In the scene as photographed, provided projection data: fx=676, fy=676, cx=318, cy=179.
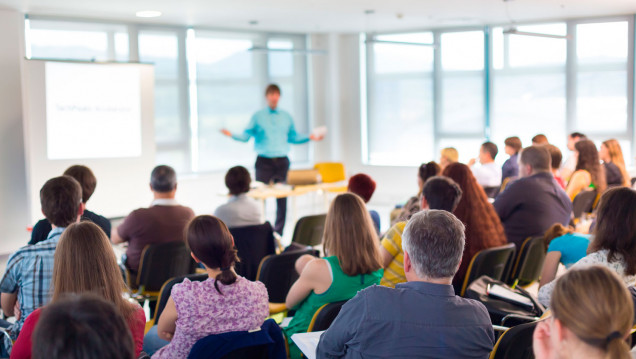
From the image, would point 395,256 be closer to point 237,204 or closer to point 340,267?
point 340,267

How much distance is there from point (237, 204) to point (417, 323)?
117 inches

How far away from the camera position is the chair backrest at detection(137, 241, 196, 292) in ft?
14.0

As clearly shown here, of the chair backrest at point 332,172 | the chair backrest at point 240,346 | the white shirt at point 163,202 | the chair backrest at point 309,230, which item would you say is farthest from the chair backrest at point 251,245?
the chair backrest at point 332,172

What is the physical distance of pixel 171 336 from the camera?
274 centimetres

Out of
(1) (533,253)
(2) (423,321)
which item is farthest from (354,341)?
(1) (533,253)

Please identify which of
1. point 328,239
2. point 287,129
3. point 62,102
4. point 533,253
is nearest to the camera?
point 328,239

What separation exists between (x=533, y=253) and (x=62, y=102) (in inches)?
224

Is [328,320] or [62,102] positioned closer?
[328,320]

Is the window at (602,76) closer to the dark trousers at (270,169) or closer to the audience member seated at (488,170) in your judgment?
the audience member seated at (488,170)

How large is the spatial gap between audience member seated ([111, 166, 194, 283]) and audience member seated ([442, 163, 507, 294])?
1834 millimetres

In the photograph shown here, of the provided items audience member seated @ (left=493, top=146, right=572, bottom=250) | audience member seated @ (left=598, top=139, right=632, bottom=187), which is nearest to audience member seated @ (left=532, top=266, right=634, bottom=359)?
audience member seated @ (left=493, top=146, right=572, bottom=250)

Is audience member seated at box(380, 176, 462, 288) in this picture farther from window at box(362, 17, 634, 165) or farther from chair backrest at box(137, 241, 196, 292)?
window at box(362, 17, 634, 165)

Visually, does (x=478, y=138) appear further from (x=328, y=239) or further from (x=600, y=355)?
(x=600, y=355)

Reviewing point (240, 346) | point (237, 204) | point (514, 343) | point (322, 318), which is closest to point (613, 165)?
point (237, 204)
